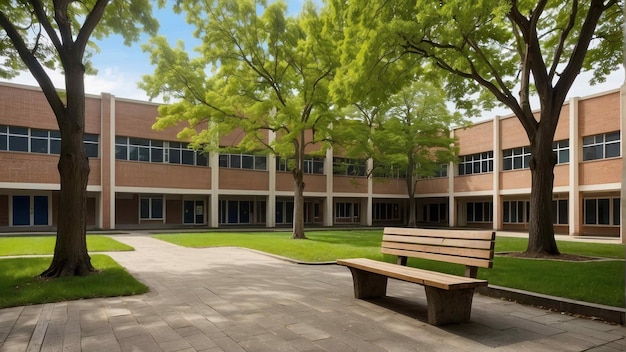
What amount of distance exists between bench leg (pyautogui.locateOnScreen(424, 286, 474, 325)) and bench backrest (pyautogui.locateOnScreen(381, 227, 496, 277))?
502mm

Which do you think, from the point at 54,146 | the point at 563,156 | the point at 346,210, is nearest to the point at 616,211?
the point at 563,156

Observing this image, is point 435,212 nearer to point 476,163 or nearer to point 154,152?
point 476,163

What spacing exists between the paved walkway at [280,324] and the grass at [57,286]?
0.33m

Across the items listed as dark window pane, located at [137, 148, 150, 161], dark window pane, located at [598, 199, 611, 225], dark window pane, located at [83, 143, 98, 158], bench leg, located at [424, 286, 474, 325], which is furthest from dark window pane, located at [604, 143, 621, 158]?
dark window pane, located at [83, 143, 98, 158]

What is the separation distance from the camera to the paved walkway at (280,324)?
465 centimetres

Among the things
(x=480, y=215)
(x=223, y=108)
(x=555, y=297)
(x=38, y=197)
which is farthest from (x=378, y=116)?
(x=555, y=297)

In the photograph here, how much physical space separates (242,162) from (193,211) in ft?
18.8

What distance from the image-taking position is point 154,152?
31297 millimetres

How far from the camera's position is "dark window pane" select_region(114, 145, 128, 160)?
30.0 m

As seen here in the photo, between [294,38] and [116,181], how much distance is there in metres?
17.6

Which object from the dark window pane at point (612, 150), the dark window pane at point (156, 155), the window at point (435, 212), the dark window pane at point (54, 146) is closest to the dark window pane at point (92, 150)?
the dark window pane at point (54, 146)

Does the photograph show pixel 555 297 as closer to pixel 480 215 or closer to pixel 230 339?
pixel 230 339

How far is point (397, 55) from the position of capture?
1312cm

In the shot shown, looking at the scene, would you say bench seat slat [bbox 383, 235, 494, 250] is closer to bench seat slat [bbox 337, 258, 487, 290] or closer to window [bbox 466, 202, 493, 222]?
bench seat slat [bbox 337, 258, 487, 290]
